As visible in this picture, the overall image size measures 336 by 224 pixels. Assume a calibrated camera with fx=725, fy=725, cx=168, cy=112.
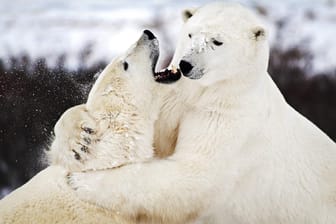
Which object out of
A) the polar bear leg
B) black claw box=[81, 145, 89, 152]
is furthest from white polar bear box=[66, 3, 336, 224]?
black claw box=[81, 145, 89, 152]

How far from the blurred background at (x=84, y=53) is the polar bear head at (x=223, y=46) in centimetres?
117

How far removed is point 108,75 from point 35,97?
10.2 feet

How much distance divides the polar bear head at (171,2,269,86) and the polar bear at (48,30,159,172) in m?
0.28

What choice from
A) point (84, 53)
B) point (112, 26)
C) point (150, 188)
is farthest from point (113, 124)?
point (112, 26)

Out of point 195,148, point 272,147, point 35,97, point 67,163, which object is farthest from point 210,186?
point 35,97

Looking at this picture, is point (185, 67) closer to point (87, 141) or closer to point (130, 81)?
point (130, 81)

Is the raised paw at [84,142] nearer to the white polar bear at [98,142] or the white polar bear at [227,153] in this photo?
the white polar bear at [98,142]

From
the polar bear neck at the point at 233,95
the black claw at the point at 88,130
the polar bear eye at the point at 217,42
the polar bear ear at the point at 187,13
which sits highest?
the polar bear ear at the point at 187,13

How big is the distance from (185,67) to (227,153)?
0.51m

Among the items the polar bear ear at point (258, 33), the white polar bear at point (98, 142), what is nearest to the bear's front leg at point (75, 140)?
the white polar bear at point (98, 142)

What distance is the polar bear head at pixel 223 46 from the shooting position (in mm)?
3635

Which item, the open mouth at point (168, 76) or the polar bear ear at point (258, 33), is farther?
the open mouth at point (168, 76)

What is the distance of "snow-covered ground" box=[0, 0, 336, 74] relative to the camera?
11961mm

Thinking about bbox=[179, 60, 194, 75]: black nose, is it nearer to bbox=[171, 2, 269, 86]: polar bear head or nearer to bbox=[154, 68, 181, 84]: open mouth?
bbox=[171, 2, 269, 86]: polar bear head
